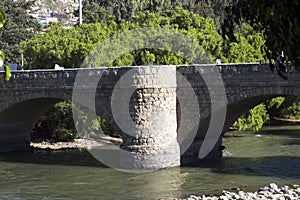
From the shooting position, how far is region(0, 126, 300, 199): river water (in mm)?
19047

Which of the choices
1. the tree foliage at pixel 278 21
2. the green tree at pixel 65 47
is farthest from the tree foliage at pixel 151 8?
the tree foliage at pixel 278 21

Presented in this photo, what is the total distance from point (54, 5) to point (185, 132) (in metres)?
174

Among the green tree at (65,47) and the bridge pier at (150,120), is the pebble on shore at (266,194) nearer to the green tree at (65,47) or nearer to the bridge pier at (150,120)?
the bridge pier at (150,120)

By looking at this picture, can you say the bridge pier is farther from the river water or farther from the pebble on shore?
the pebble on shore

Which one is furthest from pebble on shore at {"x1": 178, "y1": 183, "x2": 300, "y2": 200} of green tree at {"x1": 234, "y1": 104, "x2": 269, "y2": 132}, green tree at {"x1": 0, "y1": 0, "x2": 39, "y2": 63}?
green tree at {"x1": 0, "y1": 0, "x2": 39, "y2": 63}

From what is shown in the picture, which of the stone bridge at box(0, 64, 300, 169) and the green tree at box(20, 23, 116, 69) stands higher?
the green tree at box(20, 23, 116, 69)

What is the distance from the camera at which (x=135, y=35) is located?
112ft

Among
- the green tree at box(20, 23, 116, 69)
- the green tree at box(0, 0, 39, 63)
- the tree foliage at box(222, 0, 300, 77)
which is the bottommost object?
the tree foliage at box(222, 0, 300, 77)

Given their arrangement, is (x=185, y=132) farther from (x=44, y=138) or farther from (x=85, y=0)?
(x=85, y=0)

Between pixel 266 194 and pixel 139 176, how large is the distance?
5.19 m

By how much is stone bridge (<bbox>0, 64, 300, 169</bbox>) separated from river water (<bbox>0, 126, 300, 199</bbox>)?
0.90m

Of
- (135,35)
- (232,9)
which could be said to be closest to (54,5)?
(135,35)

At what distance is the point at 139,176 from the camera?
21375 millimetres

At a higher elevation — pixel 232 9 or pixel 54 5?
pixel 54 5
